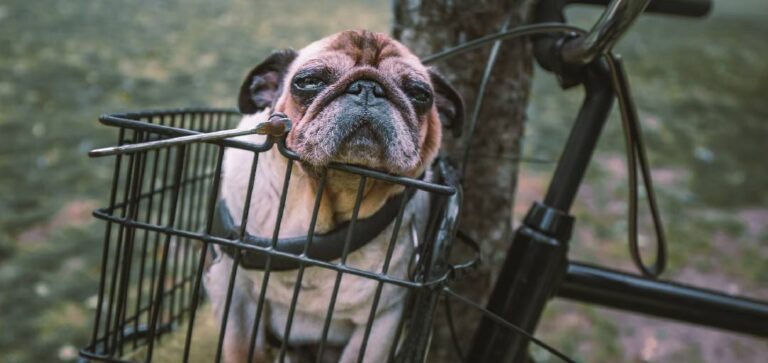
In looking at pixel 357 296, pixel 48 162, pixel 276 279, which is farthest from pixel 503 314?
pixel 48 162

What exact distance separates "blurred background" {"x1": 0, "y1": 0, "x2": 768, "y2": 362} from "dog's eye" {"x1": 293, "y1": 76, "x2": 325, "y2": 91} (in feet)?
6.91

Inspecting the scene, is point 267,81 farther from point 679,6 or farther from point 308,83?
point 679,6

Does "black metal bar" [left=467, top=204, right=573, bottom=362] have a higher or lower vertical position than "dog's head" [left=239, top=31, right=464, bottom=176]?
lower

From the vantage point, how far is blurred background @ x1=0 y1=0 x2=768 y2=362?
3334mm

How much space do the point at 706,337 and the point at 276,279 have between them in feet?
9.81

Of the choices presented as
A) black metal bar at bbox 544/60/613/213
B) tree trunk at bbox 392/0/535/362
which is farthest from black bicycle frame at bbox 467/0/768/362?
tree trunk at bbox 392/0/535/362

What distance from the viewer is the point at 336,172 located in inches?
53.5

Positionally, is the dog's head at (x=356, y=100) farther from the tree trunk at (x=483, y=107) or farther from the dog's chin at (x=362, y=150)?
the tree trunk at (x=483, y=107)

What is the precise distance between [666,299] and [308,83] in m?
1.02

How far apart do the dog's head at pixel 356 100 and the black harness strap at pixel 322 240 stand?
0.37ft

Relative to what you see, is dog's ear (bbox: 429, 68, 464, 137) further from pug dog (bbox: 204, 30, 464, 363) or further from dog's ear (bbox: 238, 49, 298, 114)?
dog's ear (bbox: 238, 49, 298, 114)

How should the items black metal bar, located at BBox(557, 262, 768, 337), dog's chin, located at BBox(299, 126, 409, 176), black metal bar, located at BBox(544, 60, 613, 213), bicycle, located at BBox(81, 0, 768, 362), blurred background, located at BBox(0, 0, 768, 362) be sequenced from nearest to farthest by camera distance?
bicycle, located at BBox(81, 0, 768, 362) → dog's chin, located at BBox(299, 126, 409, 176) → black metal bar, located at BBox(544, 60, 613, 213) → black metal bar, located at BBox(557, 262, 768, 337) → blurred background, located at BBox(0, 0, 768, 362)

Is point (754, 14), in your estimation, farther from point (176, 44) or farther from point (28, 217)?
point (28, 217)

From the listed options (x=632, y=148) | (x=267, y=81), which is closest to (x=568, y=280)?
(x=632, y=148)
